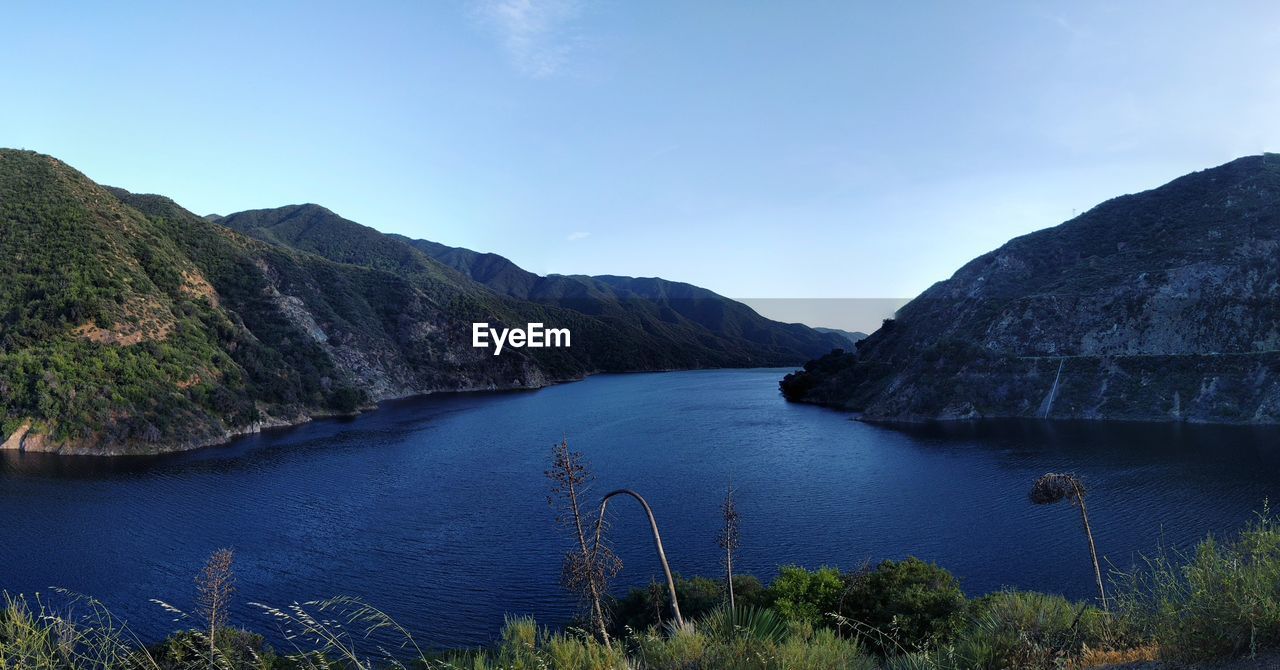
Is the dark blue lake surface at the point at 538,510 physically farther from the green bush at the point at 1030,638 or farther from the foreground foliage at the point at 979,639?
the green bush at the point at 1030,638

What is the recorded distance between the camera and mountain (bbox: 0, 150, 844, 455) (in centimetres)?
7006

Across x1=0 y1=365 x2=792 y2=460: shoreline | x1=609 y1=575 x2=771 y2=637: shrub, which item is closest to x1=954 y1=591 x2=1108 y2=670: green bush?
x1=609 y1=575 x2=771 y2=637: shrub

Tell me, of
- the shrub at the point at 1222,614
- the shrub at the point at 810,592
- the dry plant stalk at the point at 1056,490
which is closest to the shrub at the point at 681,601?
the shrub at the point at 810,592

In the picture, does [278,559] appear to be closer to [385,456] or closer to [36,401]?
[385,456]

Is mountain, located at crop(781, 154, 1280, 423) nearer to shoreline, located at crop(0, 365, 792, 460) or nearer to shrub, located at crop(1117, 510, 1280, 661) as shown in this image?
shrub, located at crop(1117, 510, 1280, 661)

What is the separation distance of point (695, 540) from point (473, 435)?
2155 inches

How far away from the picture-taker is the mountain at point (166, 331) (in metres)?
70.1

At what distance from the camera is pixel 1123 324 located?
285 feet

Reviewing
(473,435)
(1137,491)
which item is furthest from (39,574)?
(1137,491)

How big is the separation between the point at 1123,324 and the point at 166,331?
12765 centimetres

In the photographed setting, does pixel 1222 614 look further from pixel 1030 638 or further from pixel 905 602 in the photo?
pixel 905 602

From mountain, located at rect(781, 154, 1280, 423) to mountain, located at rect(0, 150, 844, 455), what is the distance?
3512 inches

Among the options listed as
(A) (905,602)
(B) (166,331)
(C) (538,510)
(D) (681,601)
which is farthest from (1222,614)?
(B) (166,331)

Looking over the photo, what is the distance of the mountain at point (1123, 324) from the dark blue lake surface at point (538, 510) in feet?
26.1
